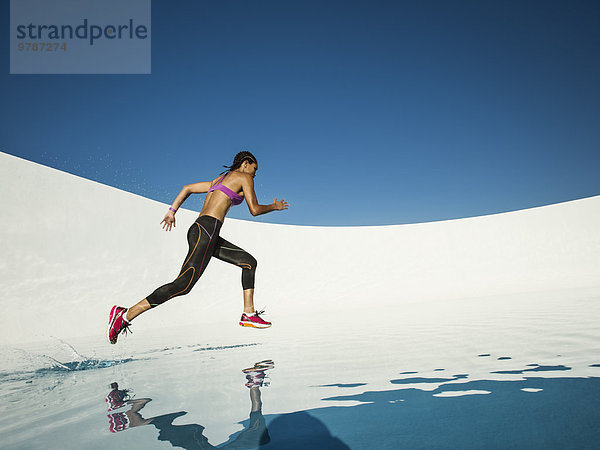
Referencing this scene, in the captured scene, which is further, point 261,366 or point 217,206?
point 217,206

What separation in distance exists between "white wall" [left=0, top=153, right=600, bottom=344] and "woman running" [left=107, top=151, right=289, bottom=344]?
7.45 m

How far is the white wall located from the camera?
12258mm

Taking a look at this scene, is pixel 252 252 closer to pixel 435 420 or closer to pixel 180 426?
pixel 180 426

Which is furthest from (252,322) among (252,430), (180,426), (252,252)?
(252,252)

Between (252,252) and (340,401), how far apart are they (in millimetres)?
17877

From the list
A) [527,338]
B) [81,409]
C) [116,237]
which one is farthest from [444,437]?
[116,237]

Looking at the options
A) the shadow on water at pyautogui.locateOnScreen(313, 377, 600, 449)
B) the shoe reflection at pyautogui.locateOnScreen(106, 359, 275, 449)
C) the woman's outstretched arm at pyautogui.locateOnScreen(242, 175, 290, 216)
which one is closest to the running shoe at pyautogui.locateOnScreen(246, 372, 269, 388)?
the shoe reflection at pyautogui.locateOnScreen(106, 359, 275, 449)

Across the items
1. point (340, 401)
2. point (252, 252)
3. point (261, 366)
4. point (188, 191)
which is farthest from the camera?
point (252, 252)

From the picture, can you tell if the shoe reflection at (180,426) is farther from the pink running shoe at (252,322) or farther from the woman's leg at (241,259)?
the woman's leg at (241,259)

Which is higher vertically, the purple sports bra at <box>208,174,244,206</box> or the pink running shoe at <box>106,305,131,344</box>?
the purple sports bra at <box>208,174,244,206</box>

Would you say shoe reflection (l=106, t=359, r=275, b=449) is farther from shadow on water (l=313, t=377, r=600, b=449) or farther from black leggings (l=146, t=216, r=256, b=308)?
black leggings (l=146, t=216, r=256, b=308)

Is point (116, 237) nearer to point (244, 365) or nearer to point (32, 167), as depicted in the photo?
point (32, 167)

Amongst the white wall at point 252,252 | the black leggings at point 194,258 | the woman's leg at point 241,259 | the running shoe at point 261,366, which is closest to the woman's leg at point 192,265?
the black leggings at point 194,258

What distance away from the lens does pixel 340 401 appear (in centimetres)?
201
